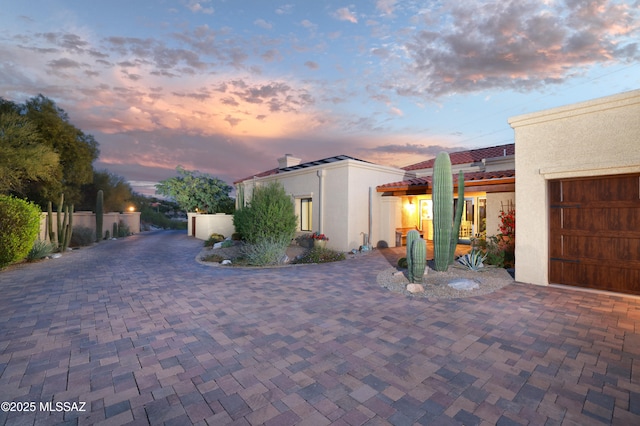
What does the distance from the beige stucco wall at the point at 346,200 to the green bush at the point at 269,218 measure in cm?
200

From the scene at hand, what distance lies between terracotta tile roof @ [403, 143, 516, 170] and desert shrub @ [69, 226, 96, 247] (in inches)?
816

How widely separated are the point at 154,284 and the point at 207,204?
1659 centimetres

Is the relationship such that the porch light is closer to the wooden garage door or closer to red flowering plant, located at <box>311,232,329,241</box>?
red flowering plant, located at <box>311,232,329,241</box>

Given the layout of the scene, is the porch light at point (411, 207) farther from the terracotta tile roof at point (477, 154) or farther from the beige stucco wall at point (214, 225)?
the beige stucco wall at point (214, 225)

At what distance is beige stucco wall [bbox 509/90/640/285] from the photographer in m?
5.43

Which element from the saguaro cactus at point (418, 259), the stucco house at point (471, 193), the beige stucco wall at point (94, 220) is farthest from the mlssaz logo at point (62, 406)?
the beige stucco wall at point (94, 220)

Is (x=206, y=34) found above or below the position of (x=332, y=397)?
above

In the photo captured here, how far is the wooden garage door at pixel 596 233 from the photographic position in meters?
5.55

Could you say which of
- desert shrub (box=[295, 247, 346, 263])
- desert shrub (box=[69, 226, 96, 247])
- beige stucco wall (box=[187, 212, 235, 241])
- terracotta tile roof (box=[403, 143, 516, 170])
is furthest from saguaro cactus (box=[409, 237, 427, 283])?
desert shrub (box=[69, 226, 96, 247])

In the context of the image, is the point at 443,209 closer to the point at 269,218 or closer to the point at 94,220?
the point at 269,218

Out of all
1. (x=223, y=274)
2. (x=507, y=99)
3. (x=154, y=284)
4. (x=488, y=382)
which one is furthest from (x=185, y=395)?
(x=507, y=99)

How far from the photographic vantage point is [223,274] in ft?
26.4

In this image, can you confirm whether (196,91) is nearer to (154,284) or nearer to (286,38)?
(286,38)

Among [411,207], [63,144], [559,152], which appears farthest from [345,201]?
[63,144]
